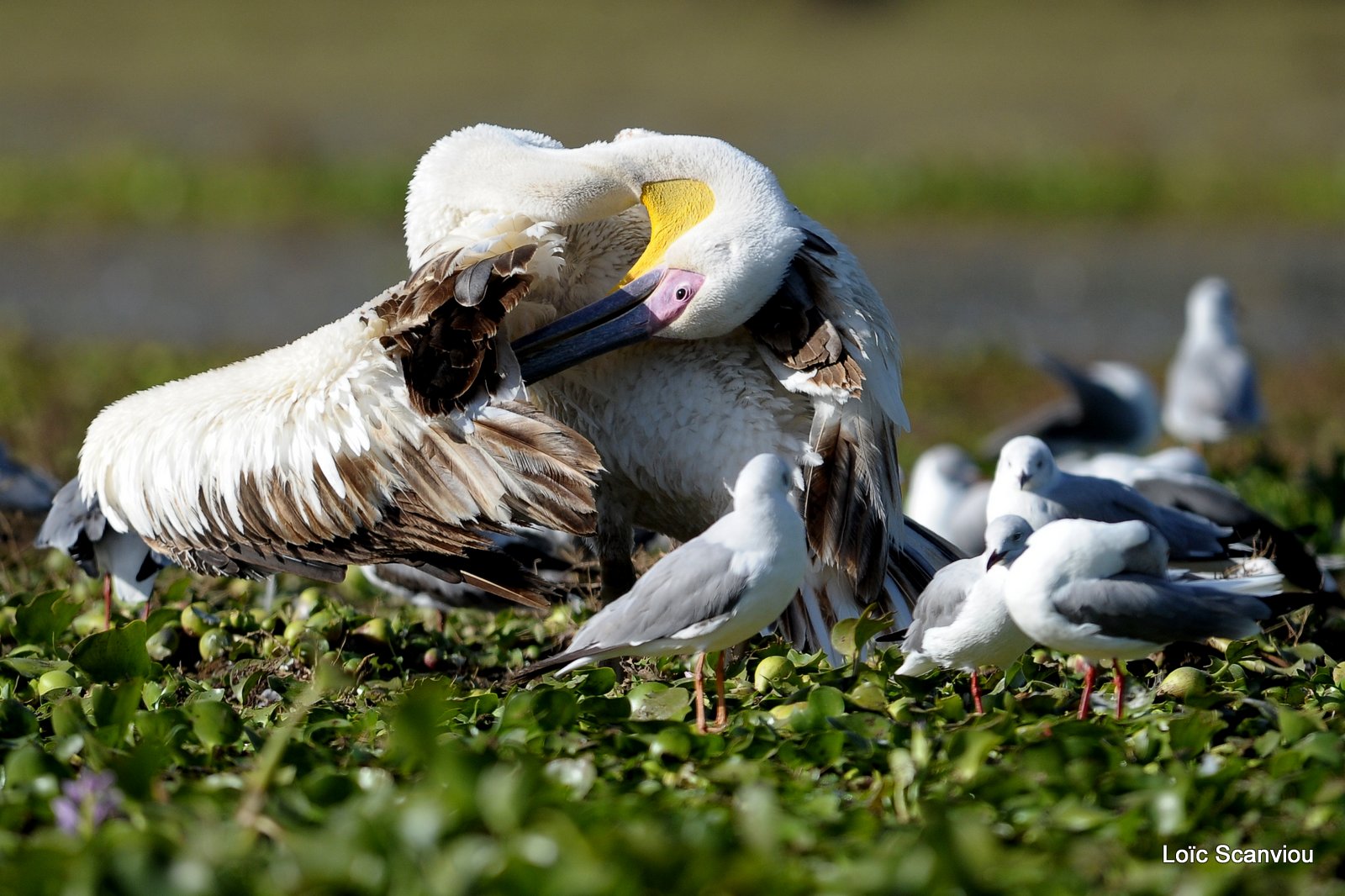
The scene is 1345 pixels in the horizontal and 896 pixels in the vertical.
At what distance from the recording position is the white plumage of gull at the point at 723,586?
3.11 metres

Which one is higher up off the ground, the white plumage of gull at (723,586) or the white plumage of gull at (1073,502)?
the white plumage of gull at (723,586)

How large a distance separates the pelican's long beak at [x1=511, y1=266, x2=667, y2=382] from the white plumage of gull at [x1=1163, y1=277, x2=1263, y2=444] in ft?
15.2

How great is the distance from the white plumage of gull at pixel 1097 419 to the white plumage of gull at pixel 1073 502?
9.52ft

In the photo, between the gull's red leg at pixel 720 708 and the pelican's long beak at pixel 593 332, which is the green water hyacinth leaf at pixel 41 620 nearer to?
the pelican's long beak at pixel 593 332

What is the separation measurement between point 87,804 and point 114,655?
3.58ft

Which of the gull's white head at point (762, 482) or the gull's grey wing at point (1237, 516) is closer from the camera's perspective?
the gull's white head at point (762, 482)

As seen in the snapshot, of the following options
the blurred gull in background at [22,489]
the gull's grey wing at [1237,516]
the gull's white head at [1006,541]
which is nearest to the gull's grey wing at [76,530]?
the blurred gull in background at [22,489]

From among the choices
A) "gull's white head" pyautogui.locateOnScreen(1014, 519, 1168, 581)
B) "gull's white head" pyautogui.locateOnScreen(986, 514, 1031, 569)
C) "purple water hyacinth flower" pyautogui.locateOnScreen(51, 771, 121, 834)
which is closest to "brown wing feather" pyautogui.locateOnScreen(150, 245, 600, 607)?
"gull's white head" pyautogui.locateOnScreen(986, 514, 1031, 569)

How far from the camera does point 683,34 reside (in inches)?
909

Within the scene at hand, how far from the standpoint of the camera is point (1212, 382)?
7793mm

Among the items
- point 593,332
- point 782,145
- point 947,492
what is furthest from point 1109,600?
point 782,145

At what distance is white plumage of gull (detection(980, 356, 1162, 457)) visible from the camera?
7.35m

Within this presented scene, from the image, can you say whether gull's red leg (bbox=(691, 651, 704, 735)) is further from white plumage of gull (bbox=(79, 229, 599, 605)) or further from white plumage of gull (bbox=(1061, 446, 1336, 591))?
white plumage of gull (bbox=(1061, 446, 1336, 591))

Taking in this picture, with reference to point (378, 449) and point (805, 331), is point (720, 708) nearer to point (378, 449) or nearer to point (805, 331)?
point (805, 331)
